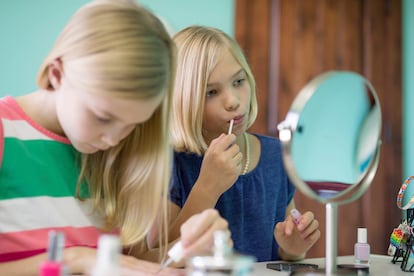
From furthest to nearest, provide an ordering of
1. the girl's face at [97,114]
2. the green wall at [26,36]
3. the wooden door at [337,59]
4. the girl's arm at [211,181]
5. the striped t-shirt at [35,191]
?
the wooden door at [337,59], the green wall at [26,36], the girl's arm at [211,181], the striped t-shirt at [35,191], the girl's face at [97,114]

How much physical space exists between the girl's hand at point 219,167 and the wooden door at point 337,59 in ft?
3.53

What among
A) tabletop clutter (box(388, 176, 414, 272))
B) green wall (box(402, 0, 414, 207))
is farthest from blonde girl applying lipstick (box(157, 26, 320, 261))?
green wall (box(402, 0, 414, 207))

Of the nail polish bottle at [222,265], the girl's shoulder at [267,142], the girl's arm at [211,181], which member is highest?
the girl's shoulder at [267,142]

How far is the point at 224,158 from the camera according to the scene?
3.48 ft

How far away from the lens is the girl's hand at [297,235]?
107 centimetres

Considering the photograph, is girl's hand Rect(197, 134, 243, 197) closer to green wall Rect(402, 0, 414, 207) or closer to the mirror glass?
the mirror glass

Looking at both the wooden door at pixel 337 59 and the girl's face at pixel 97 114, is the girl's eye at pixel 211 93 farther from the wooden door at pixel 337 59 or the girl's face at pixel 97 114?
the wooden door at pixel 337 59

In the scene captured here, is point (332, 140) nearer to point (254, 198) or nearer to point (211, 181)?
point (211, 181)

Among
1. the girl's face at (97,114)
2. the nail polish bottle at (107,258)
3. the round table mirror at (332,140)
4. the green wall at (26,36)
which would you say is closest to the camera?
the nail polish bottle at (107,258)

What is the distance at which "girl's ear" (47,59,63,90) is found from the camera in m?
0.85

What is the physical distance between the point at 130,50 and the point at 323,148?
28 centimetres

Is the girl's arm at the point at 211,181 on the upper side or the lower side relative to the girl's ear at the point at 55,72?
lower

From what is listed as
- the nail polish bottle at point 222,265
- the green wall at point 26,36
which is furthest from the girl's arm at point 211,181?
the green wall at point 26,36

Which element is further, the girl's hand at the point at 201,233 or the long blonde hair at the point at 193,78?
the long blonde hair at the point at 193,78
